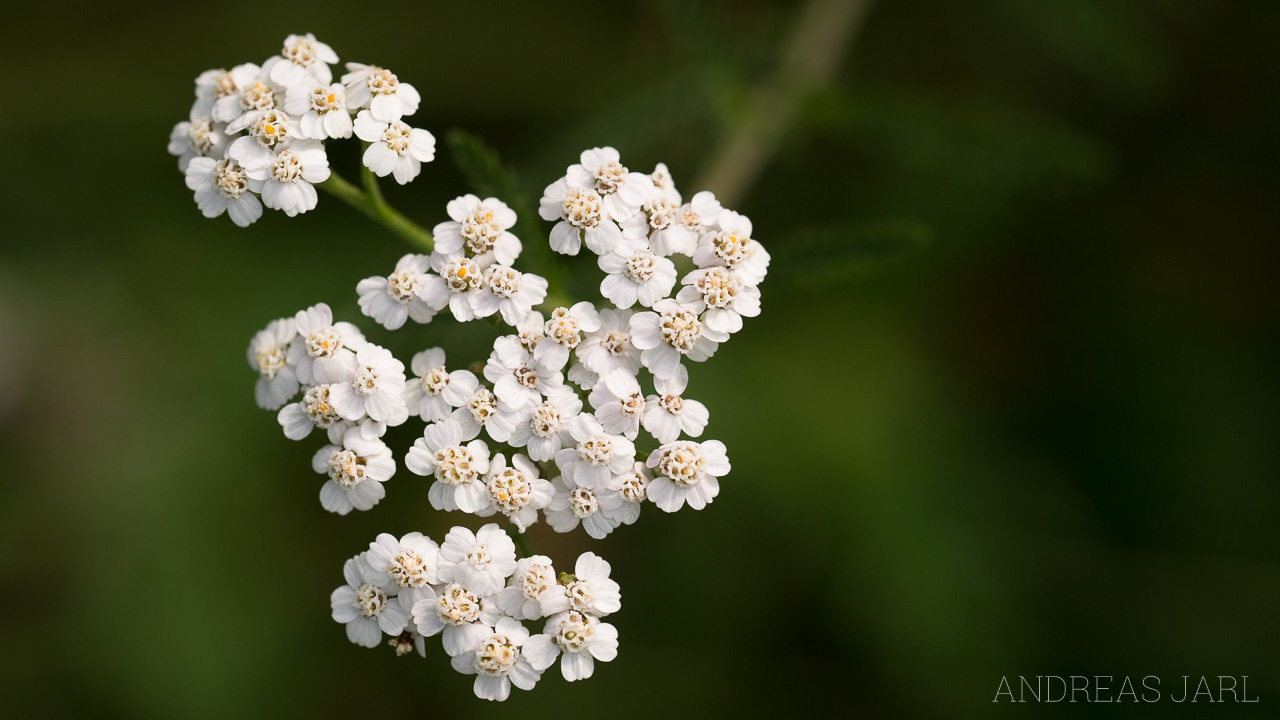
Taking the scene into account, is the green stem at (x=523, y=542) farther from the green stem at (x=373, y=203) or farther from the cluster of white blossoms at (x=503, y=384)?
the green stem at (x=373, y=203)

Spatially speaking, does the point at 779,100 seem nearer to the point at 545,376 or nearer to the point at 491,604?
the point at 545,376

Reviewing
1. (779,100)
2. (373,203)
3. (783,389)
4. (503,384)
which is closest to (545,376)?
(503,384)

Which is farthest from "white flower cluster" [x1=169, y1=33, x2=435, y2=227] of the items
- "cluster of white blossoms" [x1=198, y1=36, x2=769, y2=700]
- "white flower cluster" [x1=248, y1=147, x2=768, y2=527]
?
"white flower cluster" [x1=248, y1=147, x2=768, y2=527]

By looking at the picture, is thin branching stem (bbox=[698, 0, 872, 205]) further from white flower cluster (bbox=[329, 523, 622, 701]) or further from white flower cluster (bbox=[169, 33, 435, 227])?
white flower cluster (bbox=[329, 523, 622, 701])

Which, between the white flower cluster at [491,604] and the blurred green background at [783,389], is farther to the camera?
the blurred green background at [783,389]

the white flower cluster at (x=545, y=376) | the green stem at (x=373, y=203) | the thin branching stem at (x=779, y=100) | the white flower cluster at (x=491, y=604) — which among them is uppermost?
the thin branching stem at (x=779, y=100)

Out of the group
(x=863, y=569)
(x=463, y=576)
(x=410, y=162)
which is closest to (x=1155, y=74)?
(x=863, y=569)

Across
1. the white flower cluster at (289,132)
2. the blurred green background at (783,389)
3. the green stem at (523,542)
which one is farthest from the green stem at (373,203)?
the blurred green background at (783,389)
